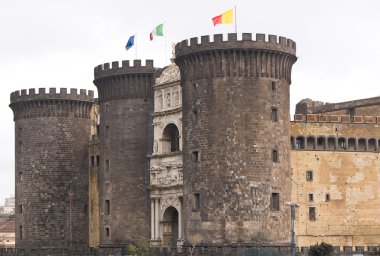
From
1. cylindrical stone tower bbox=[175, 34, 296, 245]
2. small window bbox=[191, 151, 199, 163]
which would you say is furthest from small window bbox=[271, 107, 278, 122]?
small window bbox=[191, 151, 199, 163]

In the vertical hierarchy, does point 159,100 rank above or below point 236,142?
above

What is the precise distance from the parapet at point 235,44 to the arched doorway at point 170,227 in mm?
15055

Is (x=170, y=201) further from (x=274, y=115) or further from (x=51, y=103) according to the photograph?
(x=51, y=103)

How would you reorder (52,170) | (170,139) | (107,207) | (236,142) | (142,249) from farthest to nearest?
(52,170) < (107,207) < (170,139) < (142,249) < (236,142)

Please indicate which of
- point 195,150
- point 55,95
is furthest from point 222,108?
point 55,95

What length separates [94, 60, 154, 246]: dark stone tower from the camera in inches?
3465

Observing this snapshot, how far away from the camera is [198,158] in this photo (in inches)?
3068

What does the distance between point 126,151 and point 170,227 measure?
838 cm

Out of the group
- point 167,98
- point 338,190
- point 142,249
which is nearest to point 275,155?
point 338,190

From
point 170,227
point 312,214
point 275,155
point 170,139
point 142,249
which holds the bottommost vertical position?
point 142,249

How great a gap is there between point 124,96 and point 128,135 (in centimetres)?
371

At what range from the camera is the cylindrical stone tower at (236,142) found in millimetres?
75750

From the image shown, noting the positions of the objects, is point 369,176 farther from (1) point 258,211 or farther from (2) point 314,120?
(1) point 258,211

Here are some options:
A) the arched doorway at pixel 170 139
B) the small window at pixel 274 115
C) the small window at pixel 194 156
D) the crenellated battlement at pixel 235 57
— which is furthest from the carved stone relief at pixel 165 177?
the small window at pixel 274 115
